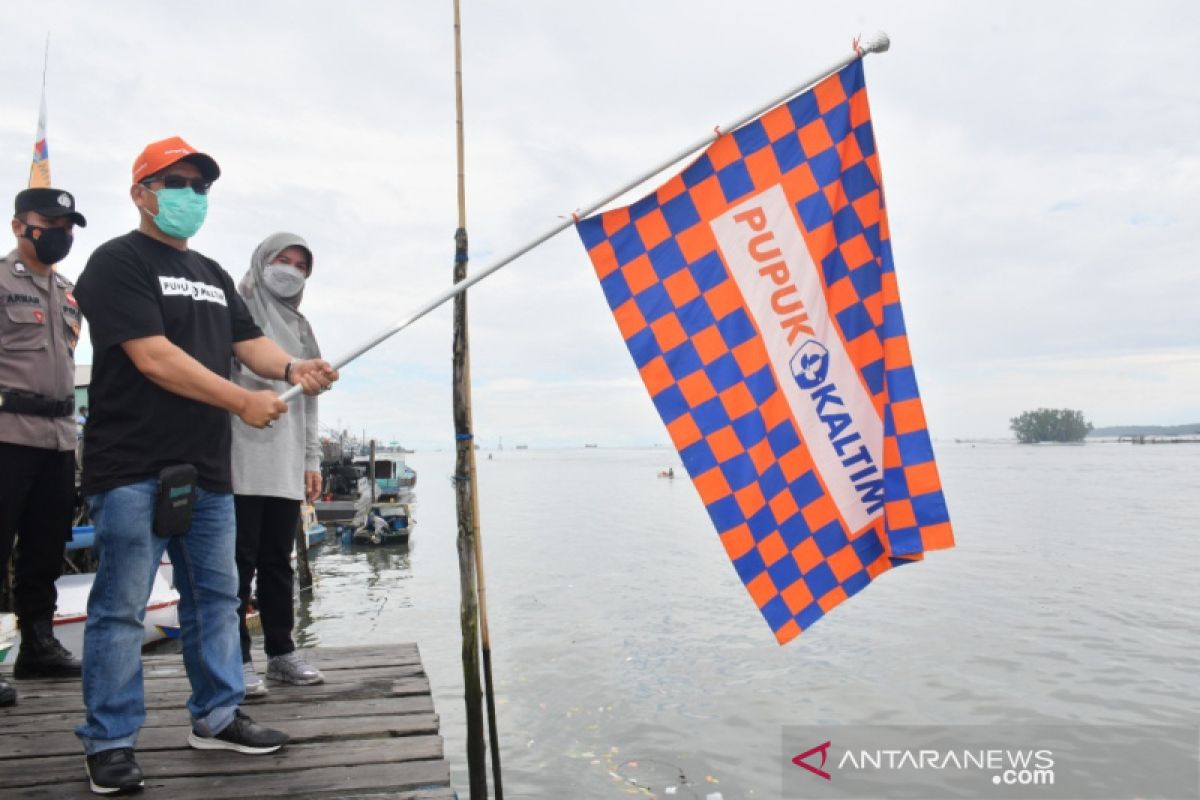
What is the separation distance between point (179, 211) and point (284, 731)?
239 cm

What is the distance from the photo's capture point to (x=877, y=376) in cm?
408

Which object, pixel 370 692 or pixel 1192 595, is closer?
pixel 370 692

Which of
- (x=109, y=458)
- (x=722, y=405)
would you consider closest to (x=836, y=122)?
(x=722, y=405)

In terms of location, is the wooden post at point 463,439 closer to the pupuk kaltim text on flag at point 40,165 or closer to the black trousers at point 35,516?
the black trousers at point 35,516

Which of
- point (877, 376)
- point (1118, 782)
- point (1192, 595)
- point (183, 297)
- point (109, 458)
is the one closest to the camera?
point (109, 458)

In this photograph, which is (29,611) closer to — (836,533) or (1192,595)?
(836,533)

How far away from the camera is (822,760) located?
30.9 feet

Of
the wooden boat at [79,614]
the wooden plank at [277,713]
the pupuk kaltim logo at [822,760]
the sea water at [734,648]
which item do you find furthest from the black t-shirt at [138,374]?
the pupuk kaltim logo at [822,760]

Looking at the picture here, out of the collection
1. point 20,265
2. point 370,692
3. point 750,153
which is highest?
point 750,153

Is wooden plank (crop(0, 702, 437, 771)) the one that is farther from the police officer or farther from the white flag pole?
the white flag pole

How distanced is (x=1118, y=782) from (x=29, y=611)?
422 inches

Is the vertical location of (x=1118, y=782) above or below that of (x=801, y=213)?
below

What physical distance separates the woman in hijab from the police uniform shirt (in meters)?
0.95

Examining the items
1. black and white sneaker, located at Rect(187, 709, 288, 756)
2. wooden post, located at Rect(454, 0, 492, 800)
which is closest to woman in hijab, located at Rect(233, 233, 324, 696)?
black and white sneaker, located at Rect(187, 709, 288, 756)
